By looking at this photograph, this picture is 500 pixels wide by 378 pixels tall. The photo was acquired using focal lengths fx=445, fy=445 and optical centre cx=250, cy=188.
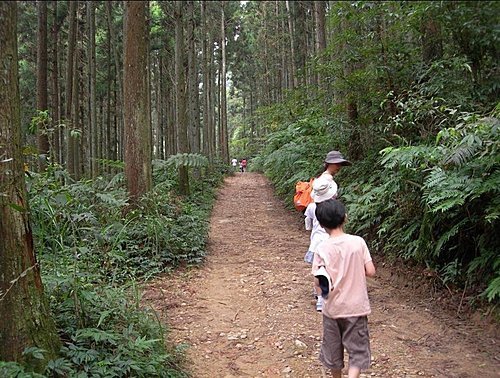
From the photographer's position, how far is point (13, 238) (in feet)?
9.77

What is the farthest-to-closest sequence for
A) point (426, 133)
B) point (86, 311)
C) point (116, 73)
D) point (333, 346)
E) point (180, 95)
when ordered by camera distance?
point (116, 73)
point (180, 95)
point (426, 133)
point (86, 311)
point (333, 346)

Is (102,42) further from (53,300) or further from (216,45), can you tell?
(53,300)

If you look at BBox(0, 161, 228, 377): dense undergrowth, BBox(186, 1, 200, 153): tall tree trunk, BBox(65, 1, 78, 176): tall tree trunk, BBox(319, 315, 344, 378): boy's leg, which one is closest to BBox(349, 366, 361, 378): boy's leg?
BBox(319, 315, 344, 378): boy's leg

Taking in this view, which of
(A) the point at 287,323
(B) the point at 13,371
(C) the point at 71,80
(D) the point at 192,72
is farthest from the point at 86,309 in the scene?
(D) the point at 192,72

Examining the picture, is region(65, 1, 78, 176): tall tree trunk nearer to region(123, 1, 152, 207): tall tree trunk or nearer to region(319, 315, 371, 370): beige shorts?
region(123, 1, 152, 207): tall tree trunk

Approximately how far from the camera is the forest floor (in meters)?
4.30

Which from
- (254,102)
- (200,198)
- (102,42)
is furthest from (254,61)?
(200,198)

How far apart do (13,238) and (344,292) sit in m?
2.34

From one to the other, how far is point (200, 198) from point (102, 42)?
1292 cm

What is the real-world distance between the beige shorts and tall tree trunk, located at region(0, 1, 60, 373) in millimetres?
2042

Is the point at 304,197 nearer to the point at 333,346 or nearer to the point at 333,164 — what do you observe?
the point at 333,164

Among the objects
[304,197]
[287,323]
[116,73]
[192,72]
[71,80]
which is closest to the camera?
[287,323]

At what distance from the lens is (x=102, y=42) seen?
73.7 ft

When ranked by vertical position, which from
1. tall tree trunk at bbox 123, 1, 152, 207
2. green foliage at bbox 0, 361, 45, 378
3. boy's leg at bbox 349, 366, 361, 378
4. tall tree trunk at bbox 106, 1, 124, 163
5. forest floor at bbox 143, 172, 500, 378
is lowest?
forest floor at bbox 143, 172, 500, 378
